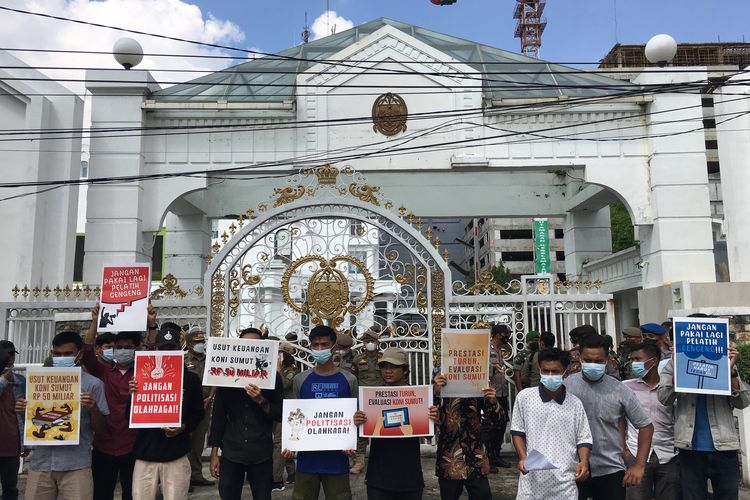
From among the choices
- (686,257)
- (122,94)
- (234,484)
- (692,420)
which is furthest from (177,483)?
(686,257)

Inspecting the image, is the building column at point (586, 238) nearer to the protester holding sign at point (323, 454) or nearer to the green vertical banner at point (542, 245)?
the protester holding sign at point (323, 454)

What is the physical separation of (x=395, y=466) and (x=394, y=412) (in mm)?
340

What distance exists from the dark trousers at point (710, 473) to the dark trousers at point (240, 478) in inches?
113

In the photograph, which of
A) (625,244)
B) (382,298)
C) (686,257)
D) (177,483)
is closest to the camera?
(177,483)

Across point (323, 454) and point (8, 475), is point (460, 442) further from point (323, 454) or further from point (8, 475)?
point (8, 475)

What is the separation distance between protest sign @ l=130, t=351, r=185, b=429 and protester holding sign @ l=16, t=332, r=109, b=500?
0.29m

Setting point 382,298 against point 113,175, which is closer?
point 382,298

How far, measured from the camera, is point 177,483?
405 centimetres

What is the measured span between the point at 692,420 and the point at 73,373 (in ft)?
13.8

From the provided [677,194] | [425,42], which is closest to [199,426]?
[425,42]

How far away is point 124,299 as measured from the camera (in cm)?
537

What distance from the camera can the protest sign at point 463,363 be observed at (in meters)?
4.29

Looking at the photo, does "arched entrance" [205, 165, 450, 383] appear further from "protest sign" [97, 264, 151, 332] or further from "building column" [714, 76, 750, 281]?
"building column" [714, 76, 750, 281]

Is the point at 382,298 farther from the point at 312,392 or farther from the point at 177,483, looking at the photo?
the point at 177,483
